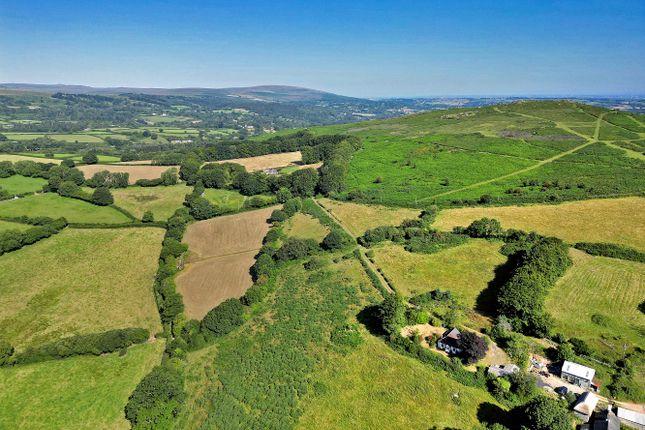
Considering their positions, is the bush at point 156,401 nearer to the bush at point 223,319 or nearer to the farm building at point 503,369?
the bush at point 223,319

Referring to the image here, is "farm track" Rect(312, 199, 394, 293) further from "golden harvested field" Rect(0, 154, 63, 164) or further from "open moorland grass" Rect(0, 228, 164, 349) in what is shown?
"golden harvested field" Rect(0, 154, 63, 164)

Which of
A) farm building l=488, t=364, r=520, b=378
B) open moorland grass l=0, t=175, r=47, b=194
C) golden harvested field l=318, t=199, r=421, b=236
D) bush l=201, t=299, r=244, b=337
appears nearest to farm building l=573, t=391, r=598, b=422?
Answer: farm building l=488, t=364, r=520, b=378

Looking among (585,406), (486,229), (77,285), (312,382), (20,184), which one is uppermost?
(486,229)

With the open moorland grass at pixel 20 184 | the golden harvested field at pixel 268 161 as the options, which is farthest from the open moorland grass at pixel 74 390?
the golden harvested field at pixel 268 161

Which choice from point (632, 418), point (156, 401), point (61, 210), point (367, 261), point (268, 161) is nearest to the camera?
point (632, 418)

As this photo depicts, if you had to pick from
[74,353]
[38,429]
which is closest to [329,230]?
[74,353]

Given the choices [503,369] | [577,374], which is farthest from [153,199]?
[577,374]

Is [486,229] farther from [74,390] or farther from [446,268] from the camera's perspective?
[74,390]
